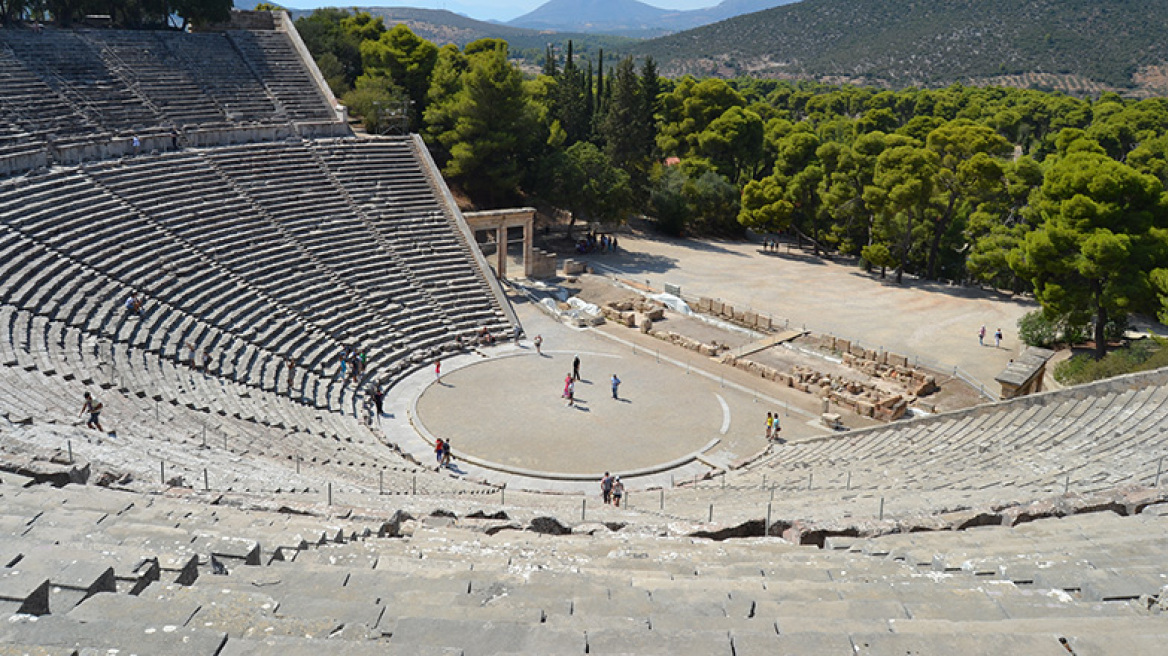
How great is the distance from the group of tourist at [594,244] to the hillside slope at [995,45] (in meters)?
116

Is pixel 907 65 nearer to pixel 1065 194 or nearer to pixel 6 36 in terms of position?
pixel 1065 194

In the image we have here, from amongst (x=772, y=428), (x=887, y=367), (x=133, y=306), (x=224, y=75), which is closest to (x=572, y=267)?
(x=887, y=367)

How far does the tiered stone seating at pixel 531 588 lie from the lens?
541cm

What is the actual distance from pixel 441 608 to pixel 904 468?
12.7 meters

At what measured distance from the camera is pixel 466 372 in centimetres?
2703

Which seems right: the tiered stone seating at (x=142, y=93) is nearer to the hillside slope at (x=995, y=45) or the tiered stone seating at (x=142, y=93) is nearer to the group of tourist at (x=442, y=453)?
the group of tourist at (x=442, y=453)

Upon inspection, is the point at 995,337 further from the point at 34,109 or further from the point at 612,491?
the point at 34,109

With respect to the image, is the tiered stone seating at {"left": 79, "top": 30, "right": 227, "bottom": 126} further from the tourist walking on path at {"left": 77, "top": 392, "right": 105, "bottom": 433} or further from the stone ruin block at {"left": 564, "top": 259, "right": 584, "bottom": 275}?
the tourist walking on path at {"left": 77, "top": 392, "right": 105, "bottom": 433}

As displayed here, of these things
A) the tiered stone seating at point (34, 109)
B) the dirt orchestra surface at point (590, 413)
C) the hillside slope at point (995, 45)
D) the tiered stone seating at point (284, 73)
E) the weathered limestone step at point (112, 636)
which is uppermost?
the hillside slope at point (995, 45)

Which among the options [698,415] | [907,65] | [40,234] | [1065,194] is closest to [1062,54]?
[907,65]

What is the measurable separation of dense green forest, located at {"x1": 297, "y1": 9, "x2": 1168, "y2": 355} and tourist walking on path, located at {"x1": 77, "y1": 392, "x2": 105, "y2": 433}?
91.9ft

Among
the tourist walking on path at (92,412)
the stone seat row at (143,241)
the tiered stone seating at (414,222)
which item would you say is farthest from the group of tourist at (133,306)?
the tiered stone seating at (414,222)

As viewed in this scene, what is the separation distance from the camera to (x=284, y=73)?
1617 inches

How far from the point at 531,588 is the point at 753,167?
55031 mm
